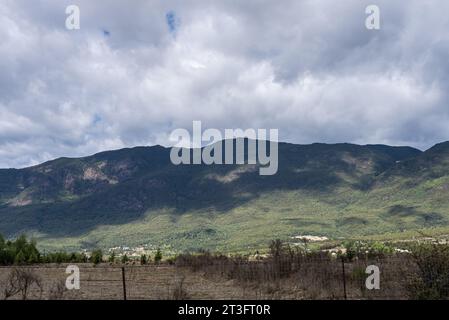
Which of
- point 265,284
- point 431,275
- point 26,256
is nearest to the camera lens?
point 431,275

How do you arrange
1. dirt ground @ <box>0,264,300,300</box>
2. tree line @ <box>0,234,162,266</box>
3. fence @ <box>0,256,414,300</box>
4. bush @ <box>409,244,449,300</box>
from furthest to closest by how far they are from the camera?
tree line @ <box>0,234,162,266</box> → dirt ground @ <box>0,264,300,300</box> → fence @ <box>0,256,414,300</box> → bush @ <box>409,244,449,300</box>

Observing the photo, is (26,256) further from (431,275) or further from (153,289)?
(431,275)

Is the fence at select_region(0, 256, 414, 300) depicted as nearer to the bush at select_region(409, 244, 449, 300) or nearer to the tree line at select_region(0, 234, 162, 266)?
the bush at select_region(409, 244, 449, 300)

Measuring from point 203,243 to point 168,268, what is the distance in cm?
14076

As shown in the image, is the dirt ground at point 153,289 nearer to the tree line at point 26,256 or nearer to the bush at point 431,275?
the bush at point 431,275

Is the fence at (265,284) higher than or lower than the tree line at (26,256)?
lower

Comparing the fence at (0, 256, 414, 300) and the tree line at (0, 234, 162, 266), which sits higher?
the tree line at (0, 234, 162, 266)

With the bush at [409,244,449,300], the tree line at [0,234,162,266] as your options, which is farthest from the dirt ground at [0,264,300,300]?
the tree line at [0,234,162,266]

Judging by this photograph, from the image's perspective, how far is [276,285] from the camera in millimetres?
23859

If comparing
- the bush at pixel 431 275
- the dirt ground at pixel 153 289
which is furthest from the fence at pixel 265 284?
the bush at pixel 431 275

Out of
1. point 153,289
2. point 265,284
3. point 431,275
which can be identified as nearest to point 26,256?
point 153,289

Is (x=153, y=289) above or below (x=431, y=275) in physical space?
below
